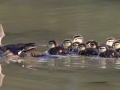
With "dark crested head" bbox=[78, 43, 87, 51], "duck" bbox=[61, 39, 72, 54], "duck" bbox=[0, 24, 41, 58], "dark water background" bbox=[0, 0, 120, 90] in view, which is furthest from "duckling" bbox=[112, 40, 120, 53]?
"duck" bbox=[0, 24, 41, 58]

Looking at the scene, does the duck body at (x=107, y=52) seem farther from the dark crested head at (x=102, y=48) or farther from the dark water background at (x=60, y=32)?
the dark water background at (x=60, y=32)

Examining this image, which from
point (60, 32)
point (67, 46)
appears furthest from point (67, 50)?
point (60, 32)

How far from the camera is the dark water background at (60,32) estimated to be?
24.0ft

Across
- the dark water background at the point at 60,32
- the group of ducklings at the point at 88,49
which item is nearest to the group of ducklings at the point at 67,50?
the group of ducklings at the point at 88,49

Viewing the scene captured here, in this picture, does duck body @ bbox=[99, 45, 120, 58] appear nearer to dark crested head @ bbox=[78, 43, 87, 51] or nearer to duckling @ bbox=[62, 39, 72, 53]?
dark crested head @ bbox=[78, 43, 87, 51]

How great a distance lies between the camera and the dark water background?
24.0ft

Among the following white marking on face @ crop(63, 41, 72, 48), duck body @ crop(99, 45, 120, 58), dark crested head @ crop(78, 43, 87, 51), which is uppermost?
white marking on face @ crop(63, 41, 72, 48)

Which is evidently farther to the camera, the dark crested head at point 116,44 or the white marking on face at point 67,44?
the white marking on face at point 67,44

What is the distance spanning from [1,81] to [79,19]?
6.64 meters

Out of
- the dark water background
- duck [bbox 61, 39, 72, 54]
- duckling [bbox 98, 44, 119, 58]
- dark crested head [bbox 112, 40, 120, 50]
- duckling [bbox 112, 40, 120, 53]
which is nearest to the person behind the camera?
the dark water background

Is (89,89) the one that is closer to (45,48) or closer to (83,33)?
(45,48)

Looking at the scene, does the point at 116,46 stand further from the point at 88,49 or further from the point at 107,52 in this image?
the point at 88,49

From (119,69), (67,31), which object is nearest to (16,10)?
(67,31)

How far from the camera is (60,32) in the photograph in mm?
11914
